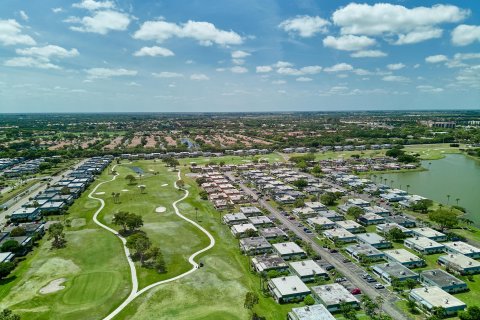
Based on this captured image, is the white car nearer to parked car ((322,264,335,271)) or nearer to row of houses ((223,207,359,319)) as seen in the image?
row of houses ((223,207,359,319))

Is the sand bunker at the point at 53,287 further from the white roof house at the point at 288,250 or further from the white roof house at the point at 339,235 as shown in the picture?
the white roof house at the point at 339,235

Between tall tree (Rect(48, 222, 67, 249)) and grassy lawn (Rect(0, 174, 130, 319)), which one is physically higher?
tall tree (Rect(48, 222, 67, 249))

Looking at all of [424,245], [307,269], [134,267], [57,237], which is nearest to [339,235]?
[424,245]

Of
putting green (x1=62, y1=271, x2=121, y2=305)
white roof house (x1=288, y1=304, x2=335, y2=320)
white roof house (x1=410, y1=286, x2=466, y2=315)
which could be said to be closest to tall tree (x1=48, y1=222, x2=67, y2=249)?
putting green (x1=62, y1=271, x2=121, y2=305)

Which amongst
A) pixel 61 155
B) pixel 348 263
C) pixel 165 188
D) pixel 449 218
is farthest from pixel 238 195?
pixel 61 155

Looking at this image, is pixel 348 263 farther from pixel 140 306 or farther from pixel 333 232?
pixel 140 306

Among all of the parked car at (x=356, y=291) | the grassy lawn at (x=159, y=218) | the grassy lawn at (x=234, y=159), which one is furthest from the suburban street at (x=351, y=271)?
the grassy lawn at (x=234, y=159)

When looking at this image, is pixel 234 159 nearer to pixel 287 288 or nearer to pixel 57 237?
pixel 57 237
